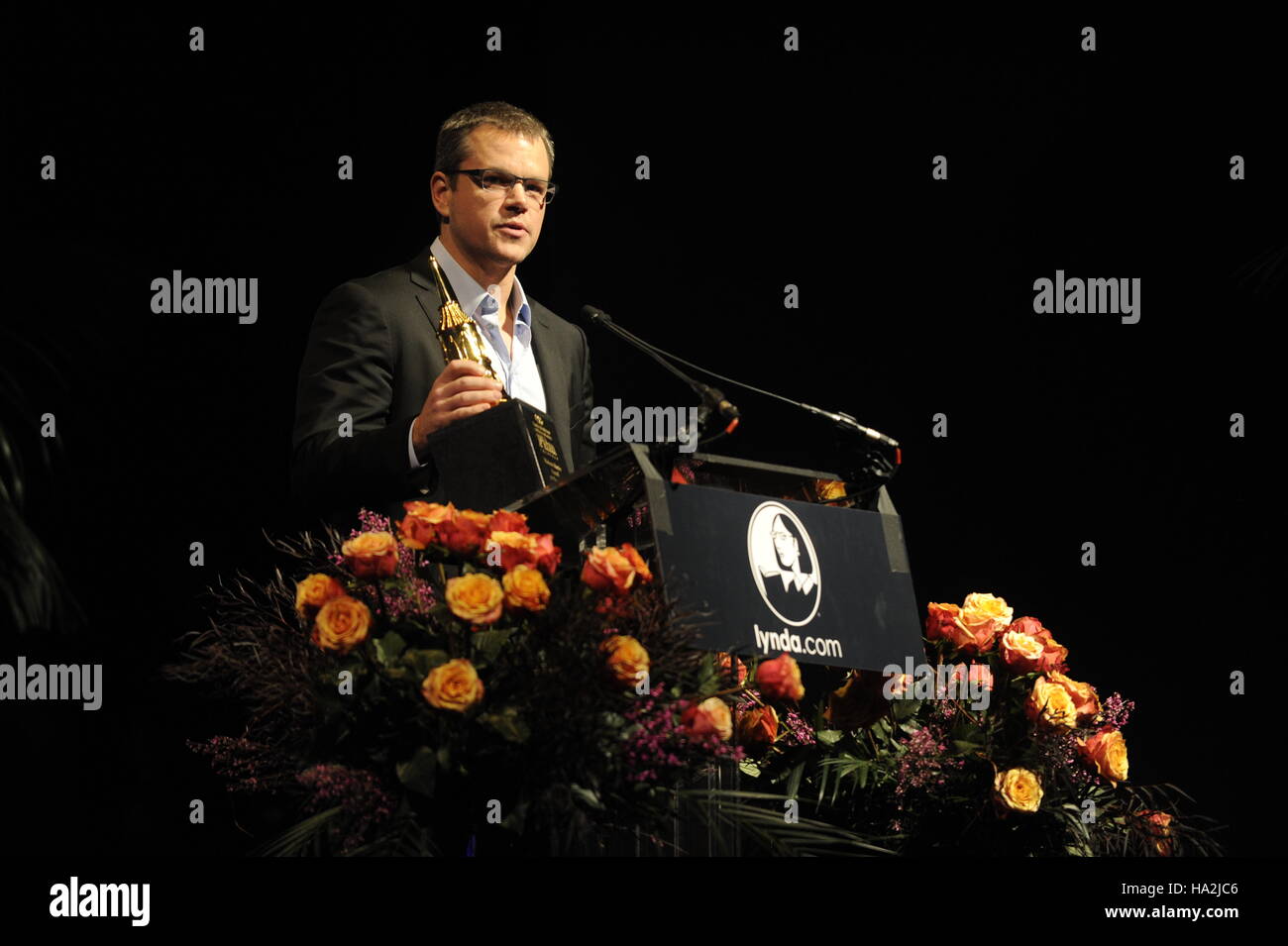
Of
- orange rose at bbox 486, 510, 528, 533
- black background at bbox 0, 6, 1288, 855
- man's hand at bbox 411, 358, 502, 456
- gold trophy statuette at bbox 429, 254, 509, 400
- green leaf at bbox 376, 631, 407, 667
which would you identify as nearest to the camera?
green leaf at bbox 376, 631, 407, 667

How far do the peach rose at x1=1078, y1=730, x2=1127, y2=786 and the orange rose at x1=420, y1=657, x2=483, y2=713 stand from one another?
1.16 metres

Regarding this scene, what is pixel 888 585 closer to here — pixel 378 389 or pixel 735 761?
pixel 735 761

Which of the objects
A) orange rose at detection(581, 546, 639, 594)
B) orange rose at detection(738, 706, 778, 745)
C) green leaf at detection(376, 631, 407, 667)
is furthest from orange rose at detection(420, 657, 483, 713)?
orange rose at detection(738, 706, 778, 745)

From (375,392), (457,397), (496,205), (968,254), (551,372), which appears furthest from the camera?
(968,254)

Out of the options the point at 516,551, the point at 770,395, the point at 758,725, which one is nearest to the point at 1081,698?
the point at 758,725

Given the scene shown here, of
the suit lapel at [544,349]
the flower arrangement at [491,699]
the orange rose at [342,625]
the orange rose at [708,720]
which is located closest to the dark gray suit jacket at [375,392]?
the suit lapel at [544,349]

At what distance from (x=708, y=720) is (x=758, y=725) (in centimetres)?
55

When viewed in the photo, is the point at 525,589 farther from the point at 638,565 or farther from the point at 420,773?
the point at 420,773

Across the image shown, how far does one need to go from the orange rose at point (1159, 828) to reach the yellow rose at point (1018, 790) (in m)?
0.25

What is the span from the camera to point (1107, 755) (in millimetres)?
2814

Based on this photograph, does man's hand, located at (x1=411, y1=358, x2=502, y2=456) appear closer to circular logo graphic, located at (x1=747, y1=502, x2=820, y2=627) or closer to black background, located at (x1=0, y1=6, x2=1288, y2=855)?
circular logo graphic, located at (x1=747, y1=502, x2=820, y2=627)

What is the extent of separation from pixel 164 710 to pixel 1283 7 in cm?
323

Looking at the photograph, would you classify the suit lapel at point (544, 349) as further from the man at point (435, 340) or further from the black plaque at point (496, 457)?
the black plaque at point (496, 457)

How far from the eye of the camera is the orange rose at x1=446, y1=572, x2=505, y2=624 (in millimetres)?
2277
